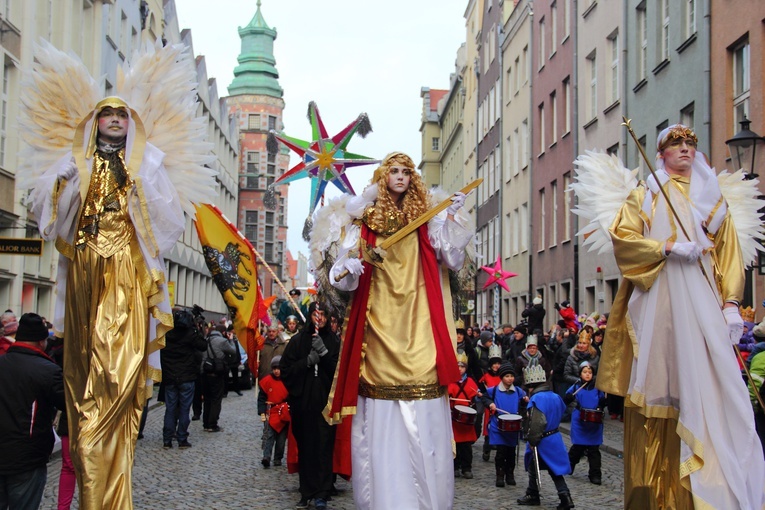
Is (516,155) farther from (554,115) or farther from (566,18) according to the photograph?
(566,18)

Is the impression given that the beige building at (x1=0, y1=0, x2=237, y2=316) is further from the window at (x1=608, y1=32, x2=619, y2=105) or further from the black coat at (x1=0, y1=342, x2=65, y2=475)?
the window at (x1=608, y1=32, x2=619, y2=105)

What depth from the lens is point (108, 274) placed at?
22.2ft

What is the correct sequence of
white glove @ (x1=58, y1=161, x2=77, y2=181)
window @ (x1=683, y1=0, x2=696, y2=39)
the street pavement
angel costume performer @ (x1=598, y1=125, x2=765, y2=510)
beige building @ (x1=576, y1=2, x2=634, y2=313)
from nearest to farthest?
angel costume performer @ (x1=598, y1=125, x2=765, y2=510) < white glove @ (x1=58, y1=161, x2=77, y2=181) < the street pavement < window @ (x1=683, y1=0, x2=696, y2=39) < beige building @ (x1=576, y1=2, x2=634, y2=313)

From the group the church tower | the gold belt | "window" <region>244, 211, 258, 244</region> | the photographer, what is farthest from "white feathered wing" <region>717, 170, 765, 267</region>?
"window" <region>244, 211, 258, 244</region>

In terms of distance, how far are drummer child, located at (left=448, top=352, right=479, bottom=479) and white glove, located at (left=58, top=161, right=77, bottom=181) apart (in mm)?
5818

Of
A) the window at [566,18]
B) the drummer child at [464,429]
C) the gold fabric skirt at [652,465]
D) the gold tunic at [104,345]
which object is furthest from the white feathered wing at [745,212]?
the window at [566,18]

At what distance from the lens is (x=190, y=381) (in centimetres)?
1540

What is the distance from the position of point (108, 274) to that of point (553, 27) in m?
31.6

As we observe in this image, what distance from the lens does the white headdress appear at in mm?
7160

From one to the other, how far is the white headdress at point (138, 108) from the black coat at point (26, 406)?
1.19 m

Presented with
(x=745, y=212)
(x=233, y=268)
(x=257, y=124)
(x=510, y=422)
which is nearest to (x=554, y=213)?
(x=233, y=268)

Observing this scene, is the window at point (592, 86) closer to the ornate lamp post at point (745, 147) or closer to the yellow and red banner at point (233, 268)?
the ornate lamp post at point (745, 147)

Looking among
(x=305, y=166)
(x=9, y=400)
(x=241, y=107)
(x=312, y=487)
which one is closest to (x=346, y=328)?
(x=9, y=400)

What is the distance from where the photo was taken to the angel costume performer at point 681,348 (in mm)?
6652
